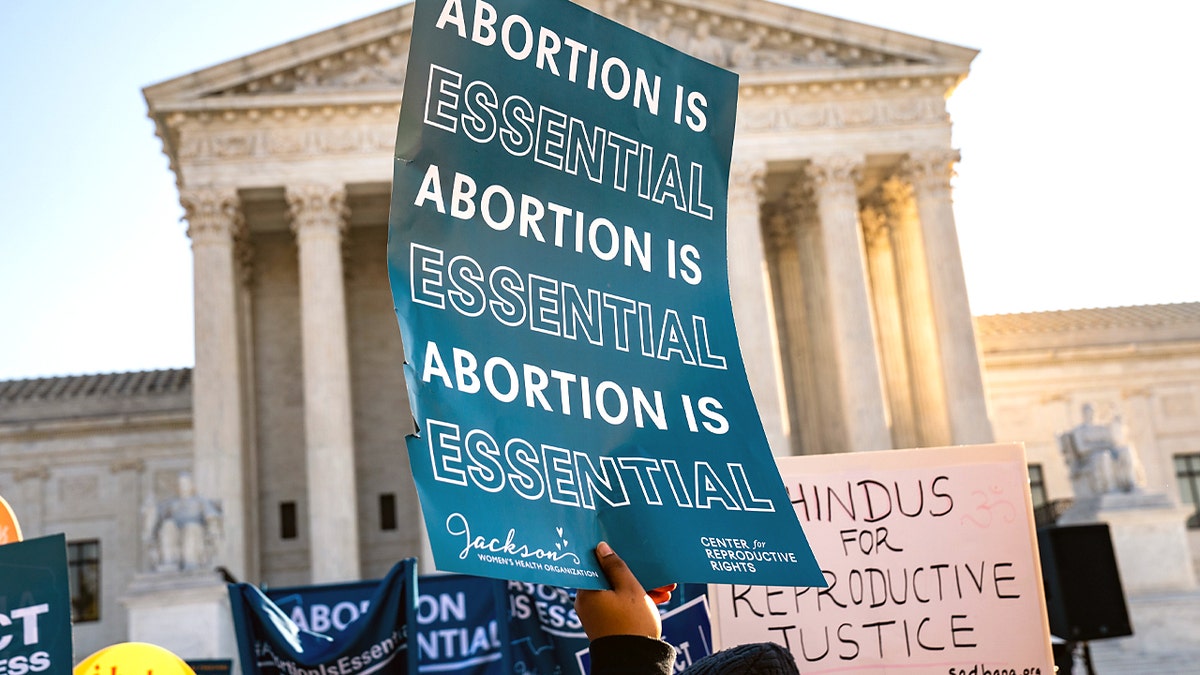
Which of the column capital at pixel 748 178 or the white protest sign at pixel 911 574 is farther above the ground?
the column capital at pixel 748 178

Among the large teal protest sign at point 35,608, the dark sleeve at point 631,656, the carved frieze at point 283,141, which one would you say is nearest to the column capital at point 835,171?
the carved frieze at point 283,141

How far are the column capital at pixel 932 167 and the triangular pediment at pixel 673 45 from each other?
2.01m

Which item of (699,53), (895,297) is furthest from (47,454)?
(895,297)

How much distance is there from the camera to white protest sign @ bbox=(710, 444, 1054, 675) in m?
6.53

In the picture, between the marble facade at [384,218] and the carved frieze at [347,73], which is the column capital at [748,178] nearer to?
the marble facade at [384,218]

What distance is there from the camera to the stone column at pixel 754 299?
3362 centimetres

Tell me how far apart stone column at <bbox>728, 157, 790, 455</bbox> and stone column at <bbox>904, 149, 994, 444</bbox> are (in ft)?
13.4

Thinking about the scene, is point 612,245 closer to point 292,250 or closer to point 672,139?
point 672,139

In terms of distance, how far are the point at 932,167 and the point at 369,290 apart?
16.1m

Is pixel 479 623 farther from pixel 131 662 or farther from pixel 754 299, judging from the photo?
pixel 754 299

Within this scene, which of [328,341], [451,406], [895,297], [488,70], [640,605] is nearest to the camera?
[640,605]

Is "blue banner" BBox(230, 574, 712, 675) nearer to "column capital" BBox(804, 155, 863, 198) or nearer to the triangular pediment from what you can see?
the triangular pediment

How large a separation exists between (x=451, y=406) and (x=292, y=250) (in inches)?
1472

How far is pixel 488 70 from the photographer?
3.57 metres
